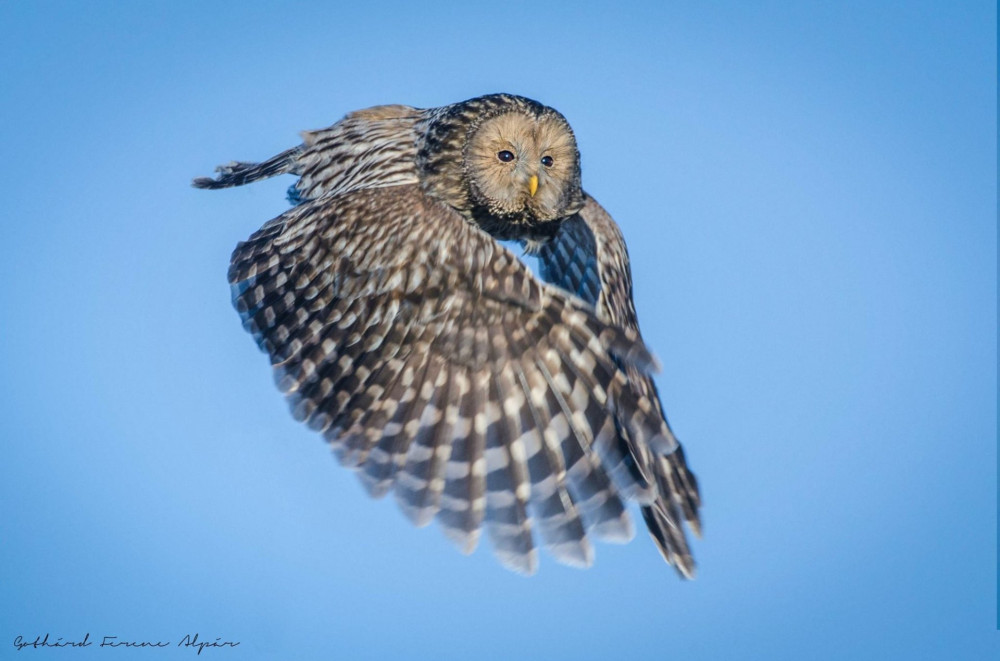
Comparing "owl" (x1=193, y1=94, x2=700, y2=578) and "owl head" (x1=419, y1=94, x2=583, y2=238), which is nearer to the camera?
"owl" (x1=193, y1=94, x2=700, y2=578)

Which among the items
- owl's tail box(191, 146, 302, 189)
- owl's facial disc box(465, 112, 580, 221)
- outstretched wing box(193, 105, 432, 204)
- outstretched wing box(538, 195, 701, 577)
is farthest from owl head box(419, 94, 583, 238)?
owl's tail box(191, 146, 302, 189)

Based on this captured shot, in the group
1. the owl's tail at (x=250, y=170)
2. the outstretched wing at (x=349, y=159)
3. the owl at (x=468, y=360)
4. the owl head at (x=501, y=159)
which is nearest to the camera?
the owl at (x=468, y=360)

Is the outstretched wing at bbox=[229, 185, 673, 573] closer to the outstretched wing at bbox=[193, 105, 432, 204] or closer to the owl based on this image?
the owl

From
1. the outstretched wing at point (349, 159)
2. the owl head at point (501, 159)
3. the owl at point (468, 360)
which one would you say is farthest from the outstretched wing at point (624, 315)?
the outstretched wing at point (349, 159)

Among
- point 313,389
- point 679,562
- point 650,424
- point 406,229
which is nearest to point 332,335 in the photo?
point 313,389

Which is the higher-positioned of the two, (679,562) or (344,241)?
(344,241)

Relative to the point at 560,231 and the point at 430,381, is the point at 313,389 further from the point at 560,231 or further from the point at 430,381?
the point at 560,231

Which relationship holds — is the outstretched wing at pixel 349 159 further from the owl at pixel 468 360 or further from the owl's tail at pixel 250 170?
the owl at pixel 468 360
